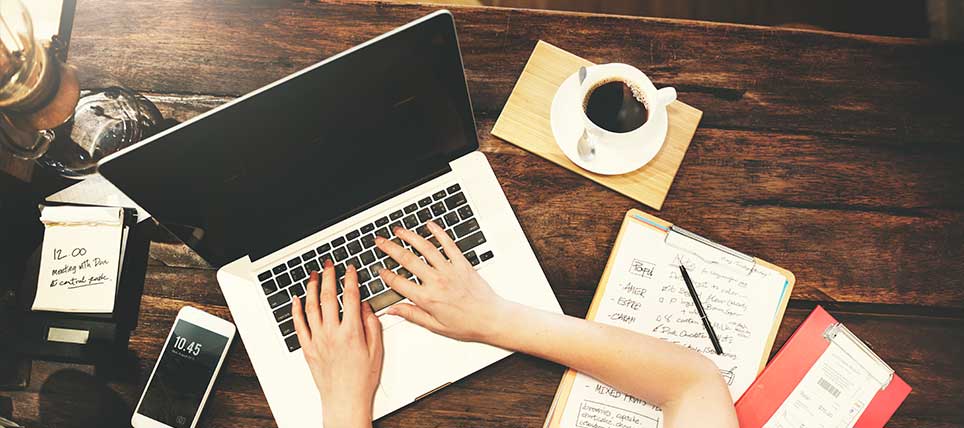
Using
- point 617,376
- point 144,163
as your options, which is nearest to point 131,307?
point 144,163

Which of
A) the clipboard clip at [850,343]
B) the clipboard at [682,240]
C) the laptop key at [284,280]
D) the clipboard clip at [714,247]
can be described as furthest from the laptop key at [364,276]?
the clipboard clip at [850,343]

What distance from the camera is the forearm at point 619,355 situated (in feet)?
2.66

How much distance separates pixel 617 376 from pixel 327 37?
690 millimetres

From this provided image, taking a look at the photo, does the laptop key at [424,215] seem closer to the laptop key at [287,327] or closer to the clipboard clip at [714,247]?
the laptop key at [287,327]

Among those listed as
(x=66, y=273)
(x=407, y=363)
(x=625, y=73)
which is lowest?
(x=407, y=363)

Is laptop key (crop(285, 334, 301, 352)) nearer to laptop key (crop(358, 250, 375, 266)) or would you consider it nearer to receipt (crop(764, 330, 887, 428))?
laptop key (crop(358, 250, 375, 266))

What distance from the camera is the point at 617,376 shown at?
0.82 meters

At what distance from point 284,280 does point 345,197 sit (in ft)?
0.50

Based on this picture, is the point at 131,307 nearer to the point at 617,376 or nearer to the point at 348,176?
the point at 348,176

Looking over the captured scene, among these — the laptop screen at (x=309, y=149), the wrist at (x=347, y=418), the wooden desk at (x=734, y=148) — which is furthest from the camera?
the wooden desk at (x=734, y=148)

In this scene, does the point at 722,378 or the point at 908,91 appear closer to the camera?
the point at 722,378

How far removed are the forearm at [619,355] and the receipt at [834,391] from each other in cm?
12

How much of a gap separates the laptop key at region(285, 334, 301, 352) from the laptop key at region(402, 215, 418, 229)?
0.23 m

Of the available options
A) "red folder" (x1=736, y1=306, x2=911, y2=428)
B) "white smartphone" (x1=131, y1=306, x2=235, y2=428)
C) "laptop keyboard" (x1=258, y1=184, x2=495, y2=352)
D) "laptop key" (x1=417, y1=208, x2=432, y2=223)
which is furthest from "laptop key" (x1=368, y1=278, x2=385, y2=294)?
"red folder" (x1=736, y1=306, x2=911, y2=428)
